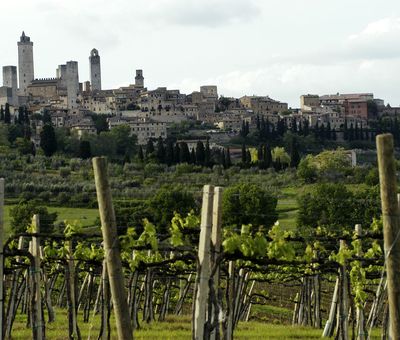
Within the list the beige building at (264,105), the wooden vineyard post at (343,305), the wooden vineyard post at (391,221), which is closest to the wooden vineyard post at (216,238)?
the wooden vineyard post at (391,221)

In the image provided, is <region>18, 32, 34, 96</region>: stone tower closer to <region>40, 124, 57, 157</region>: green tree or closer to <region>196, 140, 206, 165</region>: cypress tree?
<region>40, 124, 57, 157</region>: green tree

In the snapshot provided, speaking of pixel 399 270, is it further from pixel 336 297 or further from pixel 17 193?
pixel 17 193

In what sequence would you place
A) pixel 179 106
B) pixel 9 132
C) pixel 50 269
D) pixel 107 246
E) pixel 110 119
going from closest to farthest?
pixel 107 246, pixel 50 269, pixel 9 132, pixel 110 119, pixel 179 106

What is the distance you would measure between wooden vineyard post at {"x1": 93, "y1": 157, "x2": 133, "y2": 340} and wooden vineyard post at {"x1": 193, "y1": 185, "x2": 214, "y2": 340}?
67cm

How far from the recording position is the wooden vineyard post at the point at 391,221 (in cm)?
543

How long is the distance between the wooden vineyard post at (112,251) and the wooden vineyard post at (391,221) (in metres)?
1.63

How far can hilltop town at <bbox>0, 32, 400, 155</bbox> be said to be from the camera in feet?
402

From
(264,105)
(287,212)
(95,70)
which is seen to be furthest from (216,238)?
(95,70)

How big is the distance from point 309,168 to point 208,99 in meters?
78.0

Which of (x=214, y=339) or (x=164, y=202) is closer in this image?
(x=214, y=339)

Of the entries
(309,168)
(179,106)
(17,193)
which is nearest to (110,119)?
(179,106)

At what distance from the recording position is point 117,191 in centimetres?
5406

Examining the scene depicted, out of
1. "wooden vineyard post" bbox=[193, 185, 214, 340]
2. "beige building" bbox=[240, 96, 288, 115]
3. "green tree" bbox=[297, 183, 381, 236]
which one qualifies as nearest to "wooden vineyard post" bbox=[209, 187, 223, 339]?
"wooden vineyard post" bbox=[193, 185, 214, 340]

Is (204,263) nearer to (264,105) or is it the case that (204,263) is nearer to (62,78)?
(264,105)
